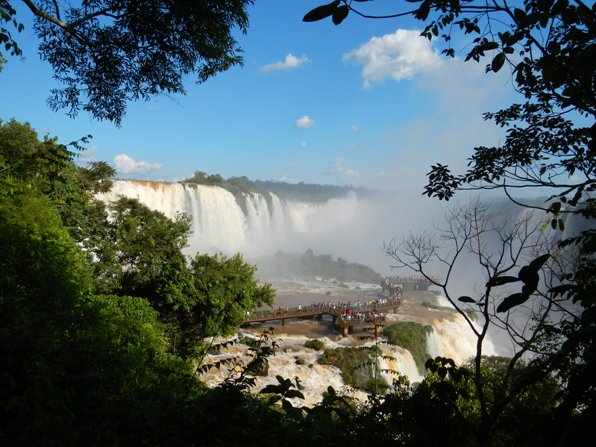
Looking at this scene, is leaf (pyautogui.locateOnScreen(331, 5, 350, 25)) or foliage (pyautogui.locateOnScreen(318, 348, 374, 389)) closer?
leaf (pyautogui.locateOnScreen(331, 5, 350, 25))

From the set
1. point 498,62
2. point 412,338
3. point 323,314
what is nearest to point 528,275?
point 498,62

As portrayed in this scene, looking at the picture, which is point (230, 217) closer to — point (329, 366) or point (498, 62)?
point (329, 366)

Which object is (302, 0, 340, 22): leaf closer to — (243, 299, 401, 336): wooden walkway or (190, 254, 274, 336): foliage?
(190, 254, 274, 336): foliage

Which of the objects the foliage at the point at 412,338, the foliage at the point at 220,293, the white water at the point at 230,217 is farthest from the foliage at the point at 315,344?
the white water at the point at 230,217

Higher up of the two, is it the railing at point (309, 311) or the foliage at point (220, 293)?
the foliage at point (220, 293)

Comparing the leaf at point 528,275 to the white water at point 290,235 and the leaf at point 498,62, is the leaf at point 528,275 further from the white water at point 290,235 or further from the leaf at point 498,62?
the white water at point 290,235

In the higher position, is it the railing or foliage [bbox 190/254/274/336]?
foliage [bbox 190/254/274/336]

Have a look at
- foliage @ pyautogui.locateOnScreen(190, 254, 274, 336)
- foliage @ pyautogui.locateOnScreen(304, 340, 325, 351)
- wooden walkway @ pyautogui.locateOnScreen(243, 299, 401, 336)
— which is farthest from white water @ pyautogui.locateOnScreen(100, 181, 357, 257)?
foliage @ pyautogui.locateOnScreen(304, 340, 325, 351)
